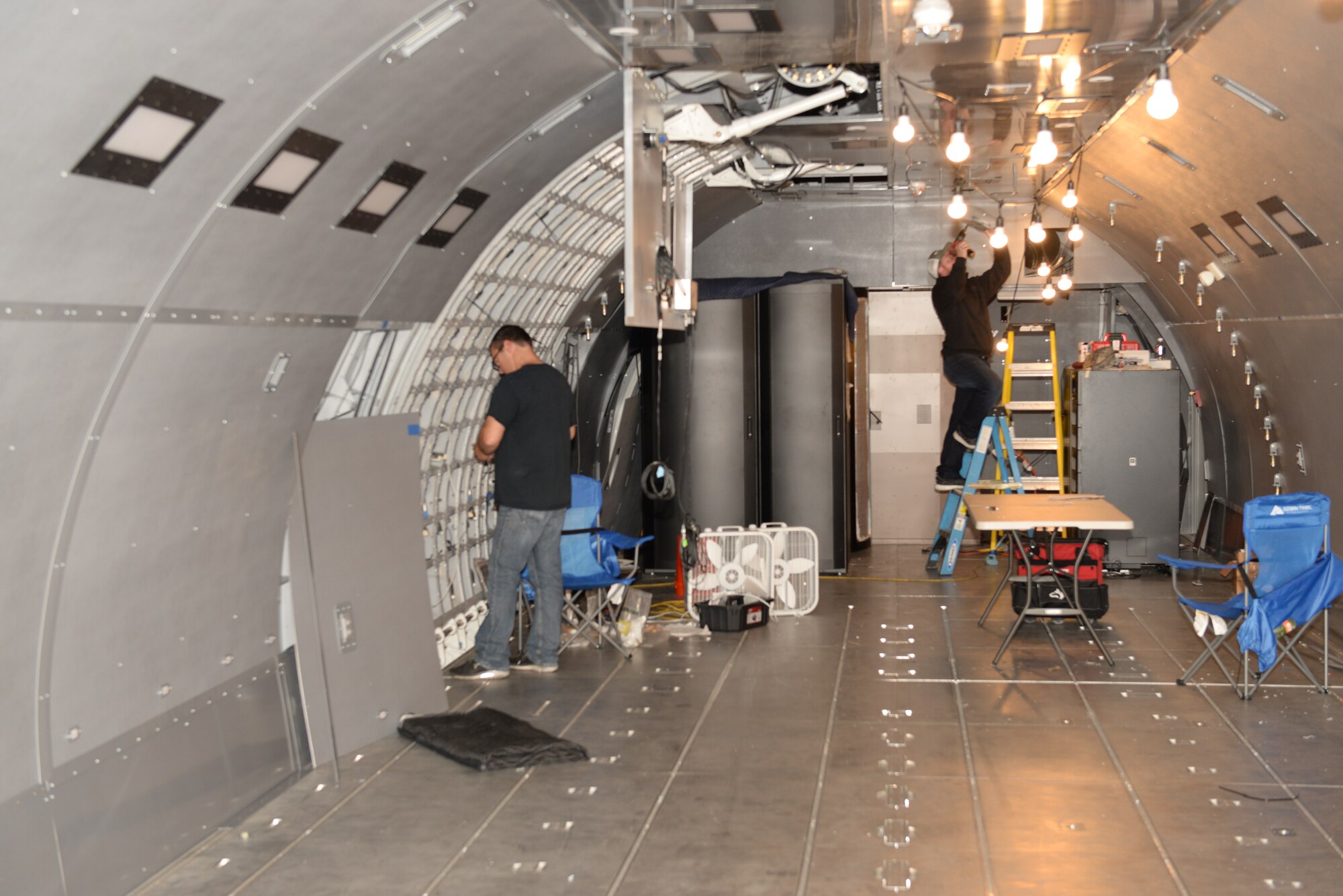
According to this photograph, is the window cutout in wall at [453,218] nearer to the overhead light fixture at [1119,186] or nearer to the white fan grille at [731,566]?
the white fan grille at [731,566]

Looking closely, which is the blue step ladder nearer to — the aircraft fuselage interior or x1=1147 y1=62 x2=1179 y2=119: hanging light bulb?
the aircraft fuselage interior

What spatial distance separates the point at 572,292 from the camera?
9.40 meters

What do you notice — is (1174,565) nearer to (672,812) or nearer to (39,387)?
(672,812)

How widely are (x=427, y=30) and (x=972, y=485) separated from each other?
763 cm

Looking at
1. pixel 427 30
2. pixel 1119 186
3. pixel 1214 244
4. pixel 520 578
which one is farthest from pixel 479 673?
pixel 1119 186

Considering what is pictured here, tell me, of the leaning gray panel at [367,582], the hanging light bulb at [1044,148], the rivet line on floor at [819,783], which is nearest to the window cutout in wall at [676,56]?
the hanging light bulb at [1044,148]

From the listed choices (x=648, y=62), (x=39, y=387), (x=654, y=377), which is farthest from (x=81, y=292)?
(x=654, y=377)

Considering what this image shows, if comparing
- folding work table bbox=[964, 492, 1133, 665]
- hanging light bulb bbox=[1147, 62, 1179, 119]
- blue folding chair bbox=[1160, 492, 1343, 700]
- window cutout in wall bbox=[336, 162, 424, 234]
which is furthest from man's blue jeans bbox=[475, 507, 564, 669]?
hanging light bulb bbox=[1147, 62, 1179, 119]

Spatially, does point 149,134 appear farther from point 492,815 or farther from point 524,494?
point 524,494

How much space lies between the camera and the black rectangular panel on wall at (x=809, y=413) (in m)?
11.0

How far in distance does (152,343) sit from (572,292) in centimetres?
540

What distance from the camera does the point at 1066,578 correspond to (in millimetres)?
8758

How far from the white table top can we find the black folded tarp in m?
3.04

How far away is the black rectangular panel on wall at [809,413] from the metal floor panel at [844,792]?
10.7 feet
